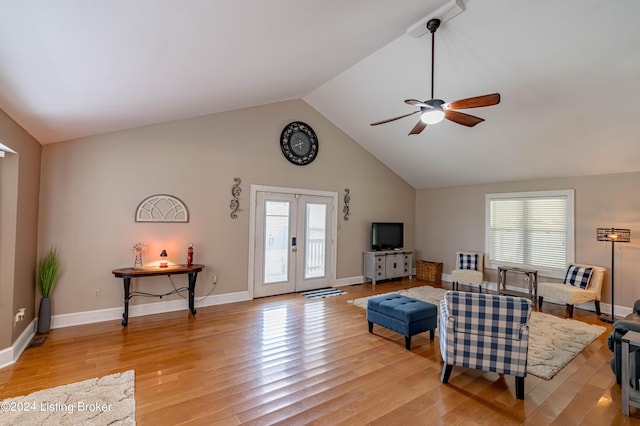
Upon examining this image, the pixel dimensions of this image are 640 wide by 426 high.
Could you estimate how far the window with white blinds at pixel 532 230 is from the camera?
5.59 metres

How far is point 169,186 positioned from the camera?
15.3 ft

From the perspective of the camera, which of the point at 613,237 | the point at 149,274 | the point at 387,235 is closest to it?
the point at 149,274

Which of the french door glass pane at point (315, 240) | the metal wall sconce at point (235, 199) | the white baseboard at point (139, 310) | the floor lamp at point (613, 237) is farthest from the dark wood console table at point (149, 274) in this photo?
the floor lamp at point (613, 237)

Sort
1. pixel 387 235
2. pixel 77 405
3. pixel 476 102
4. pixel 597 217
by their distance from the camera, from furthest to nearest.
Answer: pixel 387 235 < pixel 597 217 < pixel 476 102 < pixel 77 405

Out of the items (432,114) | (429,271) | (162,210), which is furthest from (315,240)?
(432,114)

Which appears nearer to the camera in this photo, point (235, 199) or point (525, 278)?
point (235, 199)

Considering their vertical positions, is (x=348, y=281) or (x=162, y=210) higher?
(x=162, y=210)

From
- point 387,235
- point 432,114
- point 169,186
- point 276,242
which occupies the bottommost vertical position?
point 276,242

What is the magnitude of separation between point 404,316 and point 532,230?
430 centimetres

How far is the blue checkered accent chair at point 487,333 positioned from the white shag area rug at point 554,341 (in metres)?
0.69

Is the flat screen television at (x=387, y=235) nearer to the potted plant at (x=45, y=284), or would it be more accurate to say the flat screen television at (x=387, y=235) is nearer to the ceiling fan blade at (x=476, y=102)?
the ceiling fan blade at (x=476, y=102)

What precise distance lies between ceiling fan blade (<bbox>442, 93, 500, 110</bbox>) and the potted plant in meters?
5.16

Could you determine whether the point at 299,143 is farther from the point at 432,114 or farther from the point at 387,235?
the point at 432,114

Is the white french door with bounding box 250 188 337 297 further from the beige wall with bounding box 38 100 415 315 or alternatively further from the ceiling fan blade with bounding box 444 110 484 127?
the ceiling fan blade with bounding box 444 110 484 127
